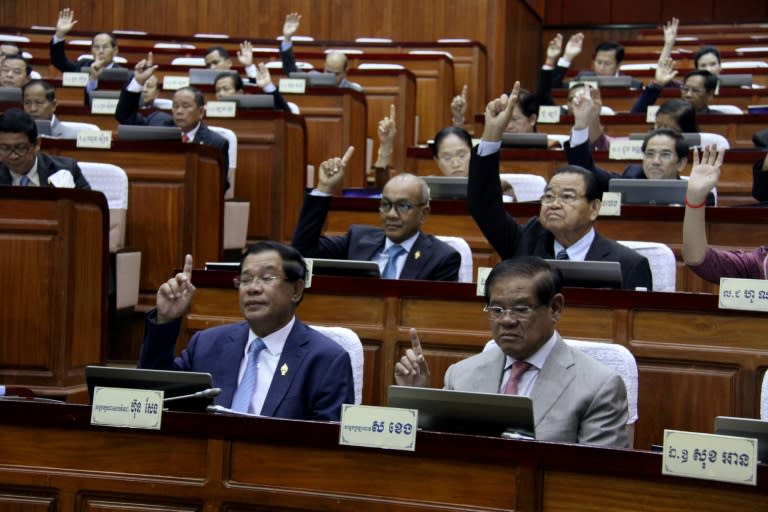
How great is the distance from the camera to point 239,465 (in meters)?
2.21

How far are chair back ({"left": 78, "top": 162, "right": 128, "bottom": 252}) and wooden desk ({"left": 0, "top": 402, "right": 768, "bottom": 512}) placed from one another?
226 centimetres

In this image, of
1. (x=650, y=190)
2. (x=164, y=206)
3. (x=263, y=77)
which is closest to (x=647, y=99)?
(x=263, y=77)

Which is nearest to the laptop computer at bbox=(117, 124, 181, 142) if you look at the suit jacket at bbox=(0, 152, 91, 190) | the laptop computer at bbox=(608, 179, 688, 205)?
the suit jacket at bbox=(0, 152, 91, 190)

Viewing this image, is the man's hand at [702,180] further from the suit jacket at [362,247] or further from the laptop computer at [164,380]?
the laptop computer at [164,380]

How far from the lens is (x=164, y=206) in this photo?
471 cm

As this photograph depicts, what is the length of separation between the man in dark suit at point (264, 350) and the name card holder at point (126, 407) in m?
0.47

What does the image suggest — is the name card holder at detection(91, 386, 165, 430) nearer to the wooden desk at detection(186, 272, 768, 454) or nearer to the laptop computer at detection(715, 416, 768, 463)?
the laptop computer at detection(715, 416, 768, 463)

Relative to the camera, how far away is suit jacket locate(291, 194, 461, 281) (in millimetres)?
3789

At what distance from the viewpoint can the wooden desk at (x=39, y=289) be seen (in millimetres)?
3791

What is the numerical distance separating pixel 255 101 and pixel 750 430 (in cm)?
424

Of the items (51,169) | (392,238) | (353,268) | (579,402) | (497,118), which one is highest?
(497,118)

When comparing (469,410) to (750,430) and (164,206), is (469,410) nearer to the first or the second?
(750,430)

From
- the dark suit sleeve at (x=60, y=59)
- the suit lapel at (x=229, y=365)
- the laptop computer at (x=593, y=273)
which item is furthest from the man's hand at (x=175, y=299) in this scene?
the dark suit sleeve at (x=60, y=59)

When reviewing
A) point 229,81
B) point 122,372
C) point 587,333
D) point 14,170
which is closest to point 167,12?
point 229,81
